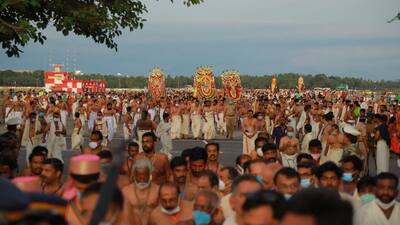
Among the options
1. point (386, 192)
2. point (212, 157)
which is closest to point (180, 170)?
point (212, 157)

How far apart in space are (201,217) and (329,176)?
1.80 meters

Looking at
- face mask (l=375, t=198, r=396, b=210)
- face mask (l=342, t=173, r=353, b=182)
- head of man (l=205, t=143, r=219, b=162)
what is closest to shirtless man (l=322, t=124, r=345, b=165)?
head of man (l=205, t=143, r=219, b=162)

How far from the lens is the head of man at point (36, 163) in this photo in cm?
810

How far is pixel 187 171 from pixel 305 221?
5151 mm

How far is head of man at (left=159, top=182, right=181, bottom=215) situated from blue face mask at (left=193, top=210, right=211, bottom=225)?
1.51ft

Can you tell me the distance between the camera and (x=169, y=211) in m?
6.05

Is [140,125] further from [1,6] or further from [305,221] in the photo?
[305,221]

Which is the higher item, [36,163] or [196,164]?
[196,164]

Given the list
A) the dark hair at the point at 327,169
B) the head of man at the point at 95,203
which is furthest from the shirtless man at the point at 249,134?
the head of man at the point at 95,203

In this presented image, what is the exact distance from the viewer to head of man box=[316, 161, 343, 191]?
6713mm

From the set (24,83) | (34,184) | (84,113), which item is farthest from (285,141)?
(24,83)

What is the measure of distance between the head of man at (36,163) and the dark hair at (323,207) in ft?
18.6

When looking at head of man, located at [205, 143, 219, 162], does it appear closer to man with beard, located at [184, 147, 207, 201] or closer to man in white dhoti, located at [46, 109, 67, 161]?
man with beard, located at [184, 147, 207, 201]

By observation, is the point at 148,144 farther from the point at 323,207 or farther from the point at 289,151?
the point at 323,207
